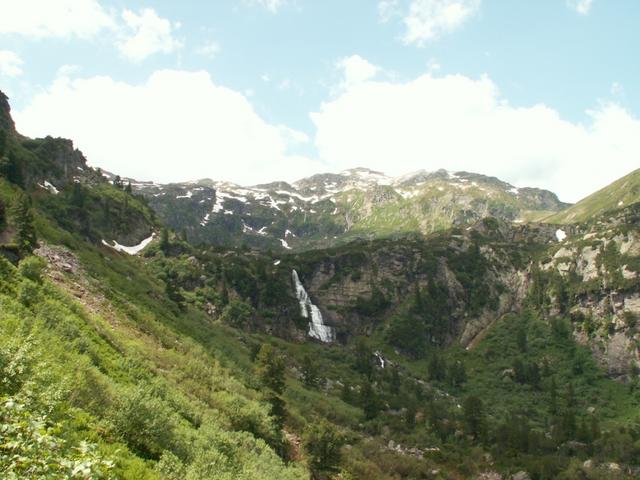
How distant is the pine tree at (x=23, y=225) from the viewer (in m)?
50.1

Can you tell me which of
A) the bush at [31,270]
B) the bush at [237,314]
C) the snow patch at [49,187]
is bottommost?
the bush at [237,314]

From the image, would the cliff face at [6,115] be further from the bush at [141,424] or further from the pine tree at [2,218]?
the bush at [141,424]

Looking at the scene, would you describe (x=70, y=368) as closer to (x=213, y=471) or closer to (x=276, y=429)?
(x=213, y=471)

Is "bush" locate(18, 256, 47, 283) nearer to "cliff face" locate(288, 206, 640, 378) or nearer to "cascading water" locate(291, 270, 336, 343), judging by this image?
"cascading water" locate(291, 270, 336, 343)

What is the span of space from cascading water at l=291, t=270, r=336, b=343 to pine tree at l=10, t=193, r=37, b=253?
76.6m

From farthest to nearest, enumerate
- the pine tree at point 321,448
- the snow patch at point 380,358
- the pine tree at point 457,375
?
1. the snow patch at point 380,358
2. the pine tree at point 457,375
3. the pine tree at point 321,448

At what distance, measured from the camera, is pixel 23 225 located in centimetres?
5212

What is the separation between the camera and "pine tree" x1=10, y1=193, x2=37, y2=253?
50.1m

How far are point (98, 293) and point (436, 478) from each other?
136ft

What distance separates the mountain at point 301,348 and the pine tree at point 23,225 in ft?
1.19

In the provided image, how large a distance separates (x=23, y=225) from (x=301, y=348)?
2631 inches

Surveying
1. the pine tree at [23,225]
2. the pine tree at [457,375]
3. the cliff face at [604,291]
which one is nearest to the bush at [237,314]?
the pine tree at [457,375]

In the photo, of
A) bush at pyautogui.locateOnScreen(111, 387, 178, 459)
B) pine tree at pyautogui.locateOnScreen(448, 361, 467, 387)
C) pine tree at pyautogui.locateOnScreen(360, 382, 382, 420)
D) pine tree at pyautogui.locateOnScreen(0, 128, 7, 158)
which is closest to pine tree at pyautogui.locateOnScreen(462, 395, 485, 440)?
pine tree at pyautogui.locateOnScreen(360, 382, 382, 420)

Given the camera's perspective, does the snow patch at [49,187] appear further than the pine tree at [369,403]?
Yes
